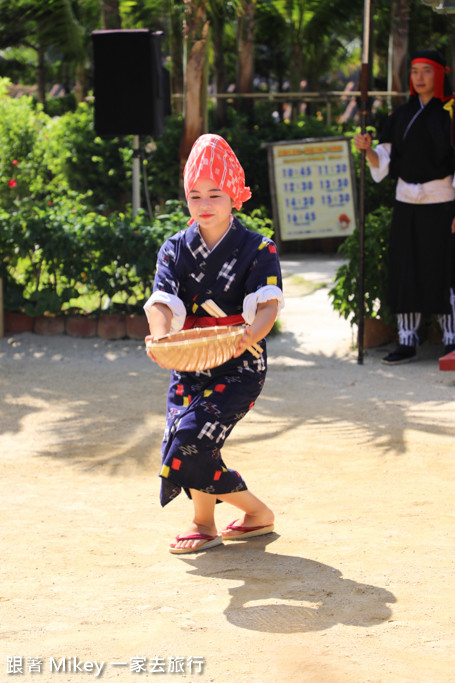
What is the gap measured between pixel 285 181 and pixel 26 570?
921cm

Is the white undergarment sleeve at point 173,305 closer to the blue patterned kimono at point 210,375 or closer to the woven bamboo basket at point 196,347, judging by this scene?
the blue patterned kimono at point 210,375

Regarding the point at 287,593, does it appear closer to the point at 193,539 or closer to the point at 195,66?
the point at 193,539

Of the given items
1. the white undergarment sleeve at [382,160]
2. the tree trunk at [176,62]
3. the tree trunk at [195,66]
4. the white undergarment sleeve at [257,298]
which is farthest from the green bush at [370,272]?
the tree trunk at [176,62]

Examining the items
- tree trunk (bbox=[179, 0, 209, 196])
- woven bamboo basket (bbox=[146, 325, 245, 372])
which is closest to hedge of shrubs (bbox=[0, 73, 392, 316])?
tree trunk (bbox=[179, 0, 209, 196])

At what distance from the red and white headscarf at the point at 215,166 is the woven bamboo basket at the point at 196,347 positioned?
0.62 metres

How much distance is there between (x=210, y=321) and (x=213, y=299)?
0.27ft

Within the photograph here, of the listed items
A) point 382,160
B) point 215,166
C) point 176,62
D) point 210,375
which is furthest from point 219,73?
point 210,375

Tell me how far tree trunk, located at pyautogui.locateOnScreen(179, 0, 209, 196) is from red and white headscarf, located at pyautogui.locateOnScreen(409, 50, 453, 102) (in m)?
2.70

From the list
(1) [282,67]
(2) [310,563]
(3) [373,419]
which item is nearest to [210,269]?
(2) [310,563]

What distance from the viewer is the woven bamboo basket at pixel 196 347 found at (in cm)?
315

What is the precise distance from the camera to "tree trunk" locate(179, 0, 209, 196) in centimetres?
869

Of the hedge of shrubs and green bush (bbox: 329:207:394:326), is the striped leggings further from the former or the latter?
the hedge of shrubs

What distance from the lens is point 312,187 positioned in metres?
12.1

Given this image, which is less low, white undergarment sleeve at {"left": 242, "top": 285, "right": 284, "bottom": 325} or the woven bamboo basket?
white undergarment sleeve at {"left": 242, "top": 285, "right": 284, "bottom": 325}
